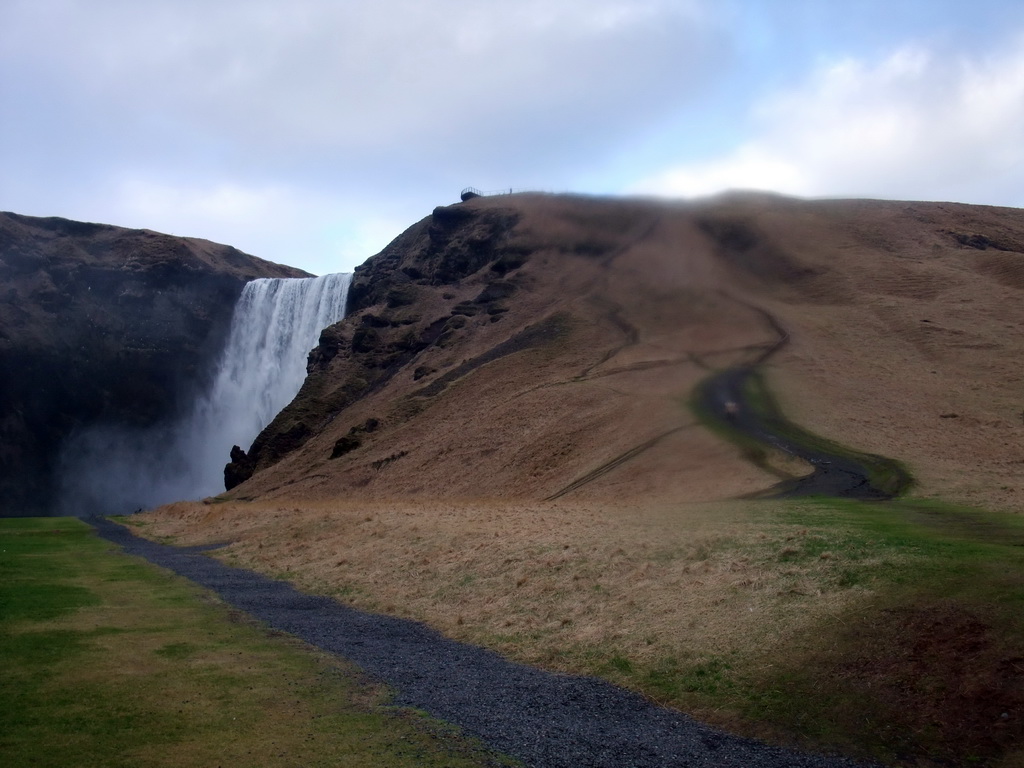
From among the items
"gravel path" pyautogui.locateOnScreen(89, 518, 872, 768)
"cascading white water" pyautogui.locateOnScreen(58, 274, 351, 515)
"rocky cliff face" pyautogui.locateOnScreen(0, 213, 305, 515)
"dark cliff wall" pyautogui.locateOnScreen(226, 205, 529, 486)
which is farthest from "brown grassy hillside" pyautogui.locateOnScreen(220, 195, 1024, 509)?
"rocky cliff face" pyautogui.locateOnScreen(0, 213, 305, 515)

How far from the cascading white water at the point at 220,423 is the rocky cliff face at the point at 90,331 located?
1975 mm

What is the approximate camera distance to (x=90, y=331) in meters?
93.2

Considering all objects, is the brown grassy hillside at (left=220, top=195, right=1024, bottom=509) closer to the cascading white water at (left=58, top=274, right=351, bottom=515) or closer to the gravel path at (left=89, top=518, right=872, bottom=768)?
the cascading white water at (left=58, top=274, right=351, bottom=515)

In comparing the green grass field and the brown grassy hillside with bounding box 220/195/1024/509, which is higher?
the brown grassy hillside with bounding box 220/195/1024/509

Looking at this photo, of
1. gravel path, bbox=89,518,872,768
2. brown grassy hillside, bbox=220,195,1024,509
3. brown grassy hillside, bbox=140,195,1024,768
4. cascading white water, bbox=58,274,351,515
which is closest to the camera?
gravel path, bbox=89,518,872,768

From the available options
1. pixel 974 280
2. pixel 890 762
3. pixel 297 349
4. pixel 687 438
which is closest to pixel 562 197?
pixel 297 349

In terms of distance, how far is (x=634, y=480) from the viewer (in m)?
34.4

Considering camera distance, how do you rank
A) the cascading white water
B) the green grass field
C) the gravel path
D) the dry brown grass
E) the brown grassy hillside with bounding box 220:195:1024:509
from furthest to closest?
the cascading white water < the brown grassy hillside with bounding box 220:195:1024:509 < the dry brown grass < the gravel path < the green grass field

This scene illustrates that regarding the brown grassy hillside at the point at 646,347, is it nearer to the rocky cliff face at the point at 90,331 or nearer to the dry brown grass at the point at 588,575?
the dry brown grass at the point at 588,575

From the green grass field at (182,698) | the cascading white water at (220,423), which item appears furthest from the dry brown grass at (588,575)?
the cascading white water at (220,423)

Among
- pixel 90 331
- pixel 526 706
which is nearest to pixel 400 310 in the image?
pixel 90 331

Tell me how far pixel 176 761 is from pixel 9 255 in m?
101

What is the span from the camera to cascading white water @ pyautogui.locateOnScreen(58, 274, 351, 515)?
86000 millimetres

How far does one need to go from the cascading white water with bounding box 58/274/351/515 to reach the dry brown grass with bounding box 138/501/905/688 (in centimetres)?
5698
